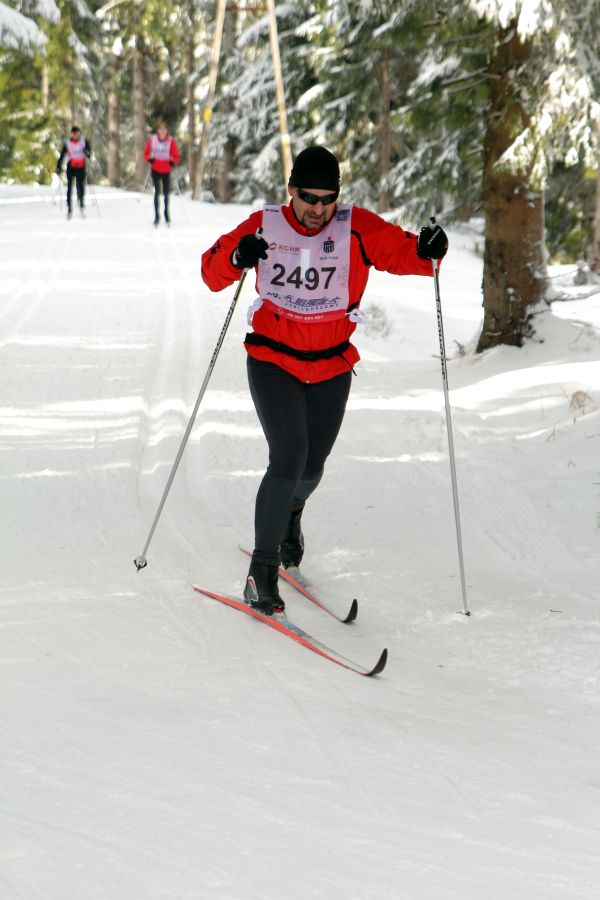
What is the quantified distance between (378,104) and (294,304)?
1999cm

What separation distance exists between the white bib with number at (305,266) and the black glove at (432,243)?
1.14 feet

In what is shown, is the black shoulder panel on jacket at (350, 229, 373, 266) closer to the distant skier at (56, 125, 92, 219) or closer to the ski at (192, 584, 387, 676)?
the ski at (192, 584, 387, 676)

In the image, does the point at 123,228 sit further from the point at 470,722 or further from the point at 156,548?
the point at 470,722

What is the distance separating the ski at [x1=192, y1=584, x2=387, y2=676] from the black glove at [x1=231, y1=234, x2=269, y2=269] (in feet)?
5.21

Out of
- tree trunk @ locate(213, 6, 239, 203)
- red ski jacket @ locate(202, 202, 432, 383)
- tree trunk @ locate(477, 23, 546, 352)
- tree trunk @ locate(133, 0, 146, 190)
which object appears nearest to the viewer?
red ski jacket @ locate(202, 202, 432, 383)

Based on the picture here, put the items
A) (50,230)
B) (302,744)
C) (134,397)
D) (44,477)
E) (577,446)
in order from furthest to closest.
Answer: (50,230) < (134,397) < (577,446) < (44,477) < (302,744)

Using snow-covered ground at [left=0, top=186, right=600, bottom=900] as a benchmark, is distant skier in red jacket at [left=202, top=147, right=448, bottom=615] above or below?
above

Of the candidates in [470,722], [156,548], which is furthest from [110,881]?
[156,548]

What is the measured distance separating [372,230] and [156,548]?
207 cm

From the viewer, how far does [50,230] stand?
66.7 feet

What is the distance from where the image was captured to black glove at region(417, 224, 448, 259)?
15.0ft

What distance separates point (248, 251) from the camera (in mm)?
4441

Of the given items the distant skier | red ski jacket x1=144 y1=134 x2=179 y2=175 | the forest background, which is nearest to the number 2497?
the forest background

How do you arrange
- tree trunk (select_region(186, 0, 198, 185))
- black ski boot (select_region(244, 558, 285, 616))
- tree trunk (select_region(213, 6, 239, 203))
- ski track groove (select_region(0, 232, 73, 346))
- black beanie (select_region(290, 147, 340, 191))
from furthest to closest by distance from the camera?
tree trunk (select_region(186, 0, 198, 185)) → tree trunk (select_region(213, 6, 239, 203)) → ski track groove (select_region(0, 232, 73, 346)) → black ski boot (select_region(244, 558, 285, 616)) → black beanie (select_region(290, 147, 340, 191))
